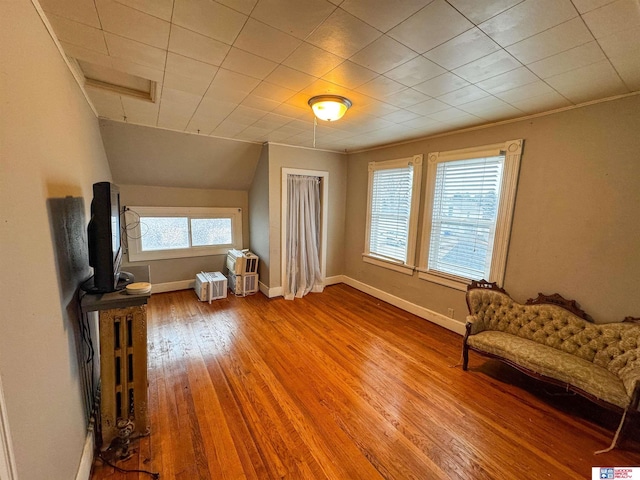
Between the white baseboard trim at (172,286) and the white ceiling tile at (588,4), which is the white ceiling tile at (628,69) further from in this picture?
the white baseboard trim at (172,286)

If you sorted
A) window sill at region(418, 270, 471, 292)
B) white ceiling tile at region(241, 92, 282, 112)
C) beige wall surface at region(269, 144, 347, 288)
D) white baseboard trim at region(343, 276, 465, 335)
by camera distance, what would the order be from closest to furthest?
white ceiling tile at region(241, 92, 282, 112) → window sill at region(418, 270, 471, 292) → white baseboard trim at region(343, 276, 465, 335) → beige wall surface at region(269, 144, 347, 288)

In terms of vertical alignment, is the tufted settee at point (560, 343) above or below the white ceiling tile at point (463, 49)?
below

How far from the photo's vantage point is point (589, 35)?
1.33 meters

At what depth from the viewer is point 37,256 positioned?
108 centimetres

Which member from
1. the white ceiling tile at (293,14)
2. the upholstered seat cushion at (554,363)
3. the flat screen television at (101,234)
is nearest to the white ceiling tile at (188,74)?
the white ceiling tile at (293,14)

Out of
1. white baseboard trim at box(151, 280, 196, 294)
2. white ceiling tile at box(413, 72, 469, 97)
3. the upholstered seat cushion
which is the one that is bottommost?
white baseboard trim at box(151, 280, 196, 294)

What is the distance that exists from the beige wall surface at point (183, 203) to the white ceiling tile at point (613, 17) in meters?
4.59

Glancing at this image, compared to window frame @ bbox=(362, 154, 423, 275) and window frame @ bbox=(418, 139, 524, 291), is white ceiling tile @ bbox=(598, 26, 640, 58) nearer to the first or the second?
window frame @ bbox=(418, 139, 524, 291)

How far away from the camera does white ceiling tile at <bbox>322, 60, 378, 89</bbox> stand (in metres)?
1.72

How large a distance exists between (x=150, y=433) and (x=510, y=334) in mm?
3173

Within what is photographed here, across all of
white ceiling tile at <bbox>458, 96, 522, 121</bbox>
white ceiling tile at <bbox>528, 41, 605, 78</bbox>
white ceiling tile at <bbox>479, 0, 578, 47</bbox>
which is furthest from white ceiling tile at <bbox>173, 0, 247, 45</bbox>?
white ceiling tile at <bbox>458, 96, 522, 121</bbox>

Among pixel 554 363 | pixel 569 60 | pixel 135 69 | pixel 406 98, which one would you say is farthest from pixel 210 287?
pixel 569 60

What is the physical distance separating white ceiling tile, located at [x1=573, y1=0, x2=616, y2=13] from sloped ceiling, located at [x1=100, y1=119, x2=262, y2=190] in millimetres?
3595

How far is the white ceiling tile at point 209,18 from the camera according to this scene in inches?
47.5
